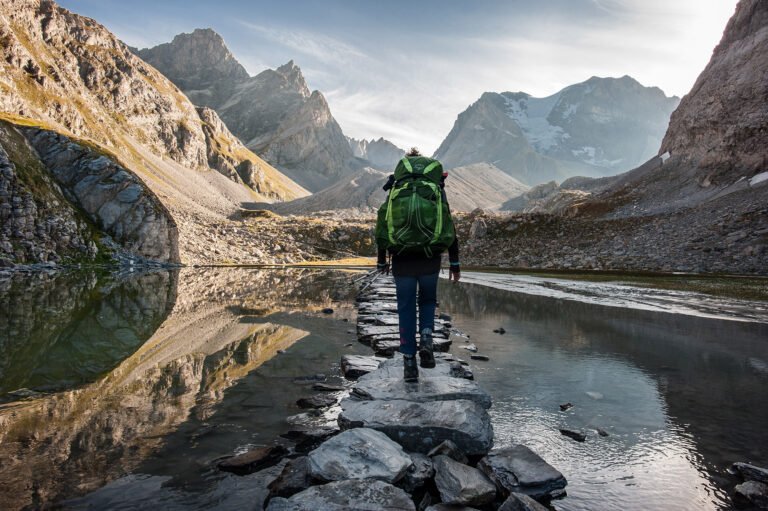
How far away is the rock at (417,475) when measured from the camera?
15.4 feet

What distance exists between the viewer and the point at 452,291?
29.2 meters

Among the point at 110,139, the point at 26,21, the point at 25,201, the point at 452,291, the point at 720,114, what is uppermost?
the point at 26,21

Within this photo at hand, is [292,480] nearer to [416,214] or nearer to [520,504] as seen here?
[520,504]

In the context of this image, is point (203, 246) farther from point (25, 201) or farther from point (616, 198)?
point (616, 198)

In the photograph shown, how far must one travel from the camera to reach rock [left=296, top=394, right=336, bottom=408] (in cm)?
714

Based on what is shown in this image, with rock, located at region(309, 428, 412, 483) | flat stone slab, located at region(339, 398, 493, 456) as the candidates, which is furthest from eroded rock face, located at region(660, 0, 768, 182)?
rock, located at region(309, 428, 412, 483)

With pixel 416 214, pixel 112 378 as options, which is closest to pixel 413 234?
pixel 416 214

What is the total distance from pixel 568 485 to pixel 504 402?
2.67 metres

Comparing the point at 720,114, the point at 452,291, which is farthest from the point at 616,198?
the point at 452,291

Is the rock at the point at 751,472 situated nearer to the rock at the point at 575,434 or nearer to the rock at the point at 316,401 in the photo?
the rock at the point at 575,434

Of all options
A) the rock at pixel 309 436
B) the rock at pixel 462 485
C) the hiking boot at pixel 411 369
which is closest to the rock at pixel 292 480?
the rock at pixel 309 436

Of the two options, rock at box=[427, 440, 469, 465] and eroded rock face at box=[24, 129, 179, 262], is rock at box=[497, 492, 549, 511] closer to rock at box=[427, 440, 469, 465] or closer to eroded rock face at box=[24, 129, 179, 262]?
rock at box=[427, 440, 469, 465]

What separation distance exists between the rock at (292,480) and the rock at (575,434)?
12.2ft

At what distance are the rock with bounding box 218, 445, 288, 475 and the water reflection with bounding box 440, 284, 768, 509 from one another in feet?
10.2
